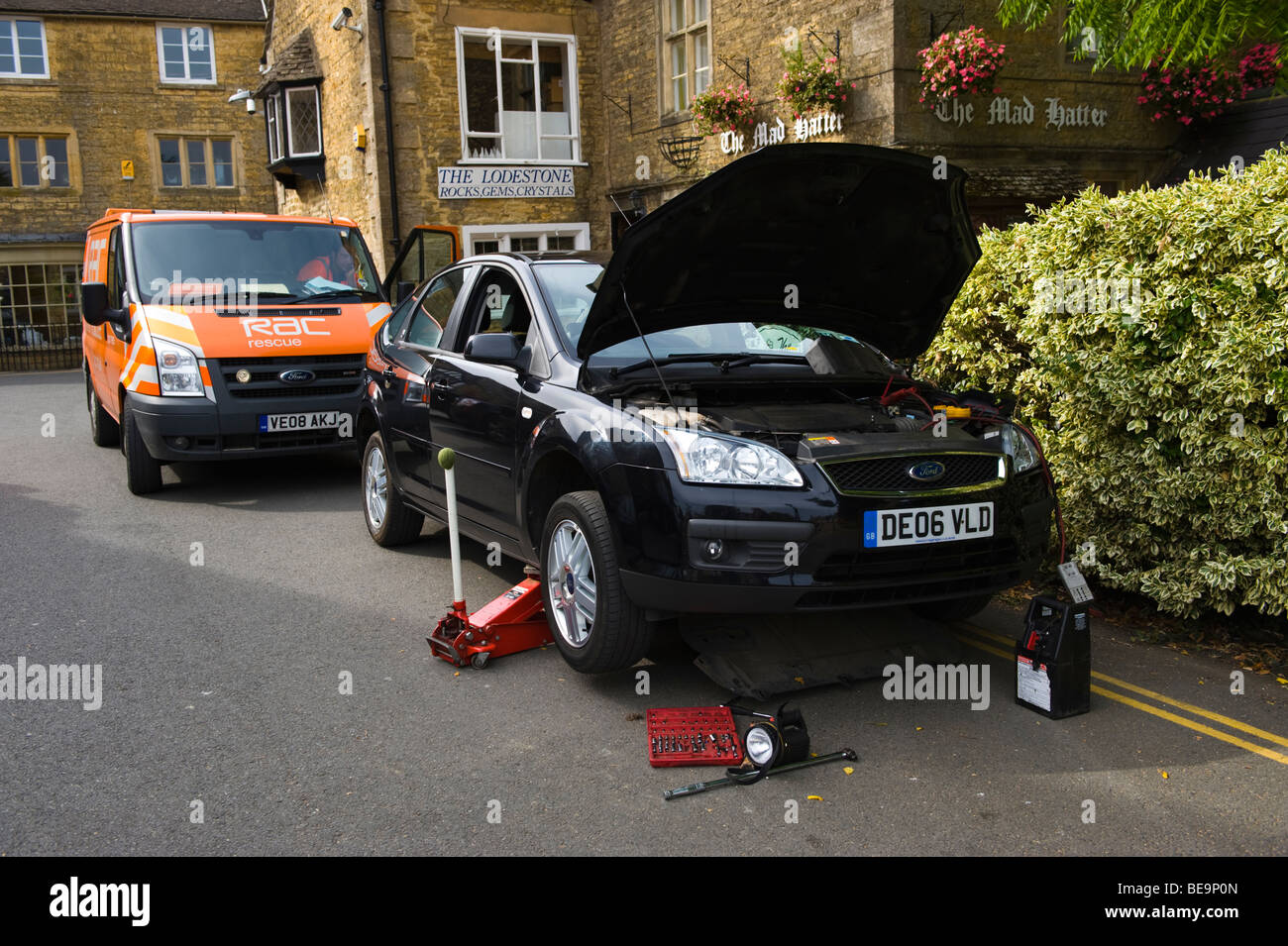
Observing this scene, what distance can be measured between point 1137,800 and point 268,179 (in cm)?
3666

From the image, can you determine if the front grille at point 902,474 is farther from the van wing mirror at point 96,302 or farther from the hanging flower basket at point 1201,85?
the hanging flower basket at point 1201,85

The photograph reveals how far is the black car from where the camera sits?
4.27 meters

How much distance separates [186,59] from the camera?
34312 mm

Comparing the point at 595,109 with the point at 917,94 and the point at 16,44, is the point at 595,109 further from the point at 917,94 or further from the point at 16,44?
the point at 16,44

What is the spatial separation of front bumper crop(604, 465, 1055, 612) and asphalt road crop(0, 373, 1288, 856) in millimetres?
592

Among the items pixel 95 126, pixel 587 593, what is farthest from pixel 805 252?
pixel 95 126

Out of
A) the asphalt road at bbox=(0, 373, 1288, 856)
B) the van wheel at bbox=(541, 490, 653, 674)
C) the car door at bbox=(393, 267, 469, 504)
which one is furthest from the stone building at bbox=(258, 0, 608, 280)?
the van wheel at bbox=(541, 490, 653, 674)

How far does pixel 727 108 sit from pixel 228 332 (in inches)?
357

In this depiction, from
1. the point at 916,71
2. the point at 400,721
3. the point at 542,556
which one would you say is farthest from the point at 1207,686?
the point at 916,71

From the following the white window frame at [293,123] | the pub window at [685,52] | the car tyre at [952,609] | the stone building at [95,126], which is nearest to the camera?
the car tyre at [952,609]

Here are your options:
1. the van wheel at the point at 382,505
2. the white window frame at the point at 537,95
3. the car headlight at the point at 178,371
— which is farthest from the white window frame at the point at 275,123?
the van wheel at the point at 382,505

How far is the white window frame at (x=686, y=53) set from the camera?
17.1 m

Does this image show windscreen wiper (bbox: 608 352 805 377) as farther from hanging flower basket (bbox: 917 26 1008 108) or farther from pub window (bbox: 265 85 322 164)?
pub window (bbox: 265 85 322 164)

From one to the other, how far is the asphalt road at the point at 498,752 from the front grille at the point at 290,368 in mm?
2867
